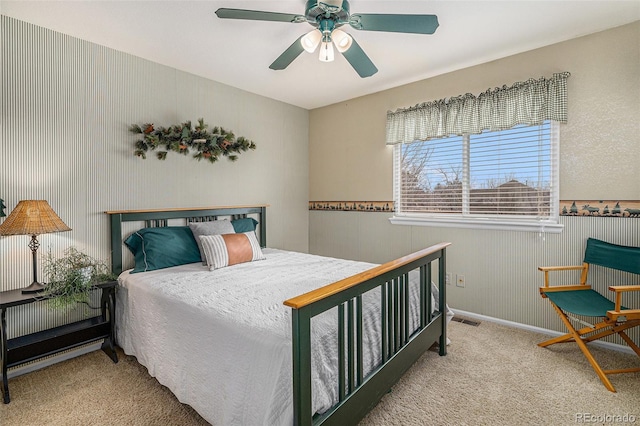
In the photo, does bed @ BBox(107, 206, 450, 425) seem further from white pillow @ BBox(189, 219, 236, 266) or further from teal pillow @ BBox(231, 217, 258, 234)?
teal pillow @ BBox(231, 217, 258, 234)

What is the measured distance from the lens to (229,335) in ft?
5.24

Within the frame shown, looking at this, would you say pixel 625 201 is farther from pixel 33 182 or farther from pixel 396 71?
pixel 33 182

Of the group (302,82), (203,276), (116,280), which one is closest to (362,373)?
(203,276)

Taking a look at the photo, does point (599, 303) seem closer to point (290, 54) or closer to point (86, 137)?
point (290, 54)

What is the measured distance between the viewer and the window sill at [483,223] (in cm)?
277

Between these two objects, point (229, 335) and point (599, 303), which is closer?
point (229, 335)

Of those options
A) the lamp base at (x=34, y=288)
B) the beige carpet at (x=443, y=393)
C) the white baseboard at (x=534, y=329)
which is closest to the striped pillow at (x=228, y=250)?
the beige carpet at (x=443, y=393)

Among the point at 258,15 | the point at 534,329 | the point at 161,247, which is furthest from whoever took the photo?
the point at 534,329

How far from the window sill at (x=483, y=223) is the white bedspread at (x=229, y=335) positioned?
3.77 ft

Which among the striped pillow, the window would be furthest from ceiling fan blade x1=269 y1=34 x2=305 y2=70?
the window

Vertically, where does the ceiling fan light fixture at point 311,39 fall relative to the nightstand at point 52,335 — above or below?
above

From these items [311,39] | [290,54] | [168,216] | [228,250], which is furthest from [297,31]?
[168,216]

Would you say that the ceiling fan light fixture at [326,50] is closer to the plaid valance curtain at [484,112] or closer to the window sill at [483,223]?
the plaid valance curtain at [484,112]

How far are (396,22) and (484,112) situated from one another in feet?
5.47
